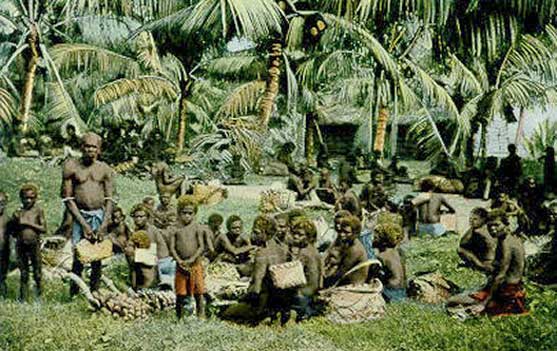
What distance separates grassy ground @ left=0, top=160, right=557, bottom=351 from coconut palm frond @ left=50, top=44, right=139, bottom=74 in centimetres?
75

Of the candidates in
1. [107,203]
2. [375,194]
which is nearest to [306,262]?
[375,194]

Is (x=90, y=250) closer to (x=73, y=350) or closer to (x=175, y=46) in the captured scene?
(x=73, y=350)

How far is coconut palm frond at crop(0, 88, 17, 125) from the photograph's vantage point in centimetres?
593

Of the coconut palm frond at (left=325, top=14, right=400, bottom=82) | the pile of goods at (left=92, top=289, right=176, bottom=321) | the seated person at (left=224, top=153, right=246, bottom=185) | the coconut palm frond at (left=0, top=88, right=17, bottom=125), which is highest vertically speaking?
the coconut palm frond at (left=325, top=14, right=400, bottom=82)

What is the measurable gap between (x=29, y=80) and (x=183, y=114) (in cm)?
108

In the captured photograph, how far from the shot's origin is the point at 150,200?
6.02 metres

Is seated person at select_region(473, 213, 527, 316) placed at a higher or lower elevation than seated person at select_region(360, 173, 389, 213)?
lower

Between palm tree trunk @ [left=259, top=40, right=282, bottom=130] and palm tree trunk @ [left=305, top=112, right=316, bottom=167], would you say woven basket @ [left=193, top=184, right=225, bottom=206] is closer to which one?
palm tree trunk @ [left=259, top=40, right=282, bottom=130]

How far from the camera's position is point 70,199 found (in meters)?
5.86

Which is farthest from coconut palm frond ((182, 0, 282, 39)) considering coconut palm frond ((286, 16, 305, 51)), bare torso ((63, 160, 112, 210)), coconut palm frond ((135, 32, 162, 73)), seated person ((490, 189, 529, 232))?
seated person ((490, 189, 529, 232))

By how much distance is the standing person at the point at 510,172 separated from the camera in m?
6.03

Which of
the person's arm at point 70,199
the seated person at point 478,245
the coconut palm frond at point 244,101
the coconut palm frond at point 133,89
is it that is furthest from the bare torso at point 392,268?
the person's arm at point 70,199

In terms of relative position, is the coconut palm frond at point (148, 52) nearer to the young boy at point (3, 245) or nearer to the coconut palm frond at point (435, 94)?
the young boy at point (3, 245)

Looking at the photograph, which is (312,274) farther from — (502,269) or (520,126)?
(520,126)
